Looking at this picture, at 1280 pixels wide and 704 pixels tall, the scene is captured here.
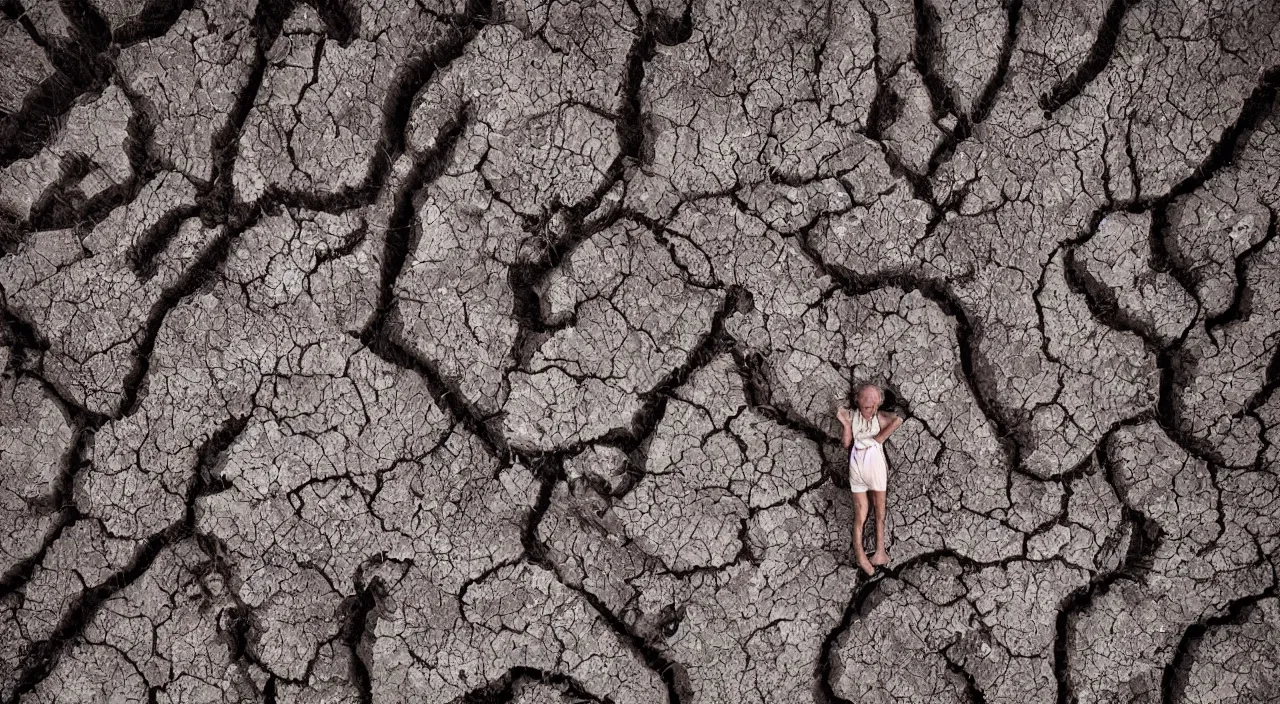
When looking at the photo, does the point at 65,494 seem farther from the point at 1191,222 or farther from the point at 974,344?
the point at 1191,222

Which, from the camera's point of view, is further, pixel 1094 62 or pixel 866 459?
pixel 1094 62

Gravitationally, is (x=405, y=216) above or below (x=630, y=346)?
above

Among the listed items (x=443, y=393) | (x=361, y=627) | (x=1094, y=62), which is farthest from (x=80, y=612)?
(x=1094, y=62)

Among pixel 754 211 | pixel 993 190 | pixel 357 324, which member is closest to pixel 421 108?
pixel 357 324

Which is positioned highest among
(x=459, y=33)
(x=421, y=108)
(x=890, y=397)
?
(x=459, y=33)

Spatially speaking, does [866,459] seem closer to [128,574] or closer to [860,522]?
[860,522]

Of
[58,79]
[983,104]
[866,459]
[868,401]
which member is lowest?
[866,459]

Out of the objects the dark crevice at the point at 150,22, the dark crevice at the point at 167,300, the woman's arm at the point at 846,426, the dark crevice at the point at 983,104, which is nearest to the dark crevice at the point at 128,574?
the dark crevice at the point at 167,300

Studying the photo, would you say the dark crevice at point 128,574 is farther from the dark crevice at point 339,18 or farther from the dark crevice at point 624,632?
the dark crevice at point 339,18
